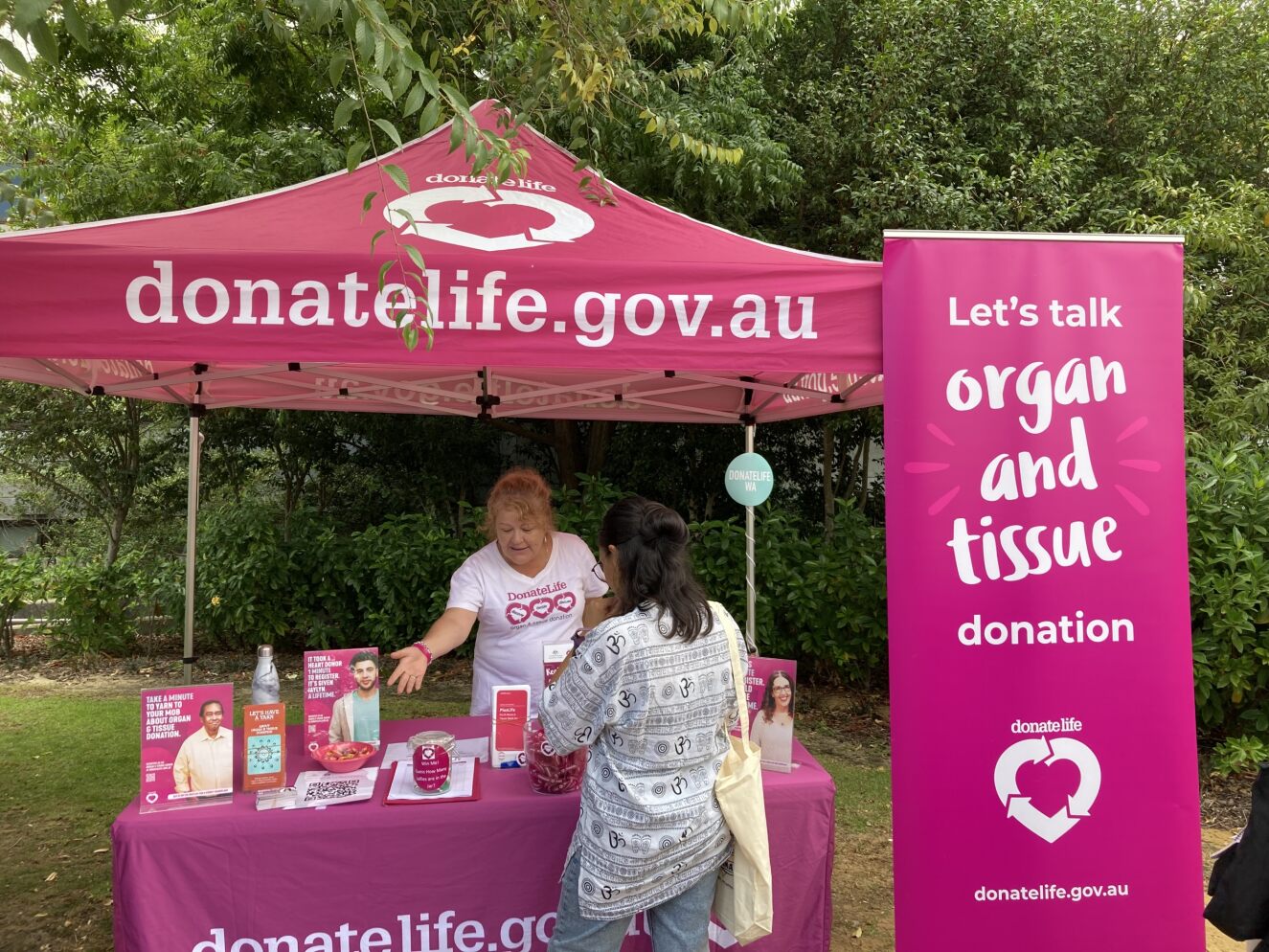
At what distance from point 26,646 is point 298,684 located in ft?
9.15

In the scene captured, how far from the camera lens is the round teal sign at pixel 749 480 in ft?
11.6

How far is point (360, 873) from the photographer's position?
223cm

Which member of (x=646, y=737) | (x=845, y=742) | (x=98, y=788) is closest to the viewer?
(x=646, y=737)

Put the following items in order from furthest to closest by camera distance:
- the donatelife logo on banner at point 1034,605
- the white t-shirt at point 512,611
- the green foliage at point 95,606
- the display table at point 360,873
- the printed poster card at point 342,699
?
the green foliage at point 95,606 < the white t-shirt at point 512,611 < the donatelife logo on banner at point 1034,605 < the printed poster card at point 342,699 < the display table at point 360,873

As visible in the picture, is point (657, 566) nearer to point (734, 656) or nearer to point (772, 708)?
point (734, 656)

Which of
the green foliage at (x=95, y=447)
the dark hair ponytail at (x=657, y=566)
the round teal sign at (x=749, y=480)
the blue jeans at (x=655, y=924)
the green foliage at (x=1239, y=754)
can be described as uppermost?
the green foliage at (x=95, y=447)

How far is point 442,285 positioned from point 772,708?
152 centimetres

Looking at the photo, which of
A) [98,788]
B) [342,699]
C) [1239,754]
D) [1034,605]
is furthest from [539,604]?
[1239,754]

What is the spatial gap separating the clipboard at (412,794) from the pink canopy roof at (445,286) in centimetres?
116

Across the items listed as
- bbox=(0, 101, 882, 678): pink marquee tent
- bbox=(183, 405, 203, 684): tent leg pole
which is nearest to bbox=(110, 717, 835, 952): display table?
bbox=(0, 101, 882, 678): pink marquee tent

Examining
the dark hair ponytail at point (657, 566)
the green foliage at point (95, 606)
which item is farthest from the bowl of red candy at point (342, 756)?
the green foliage at point (95, 606)

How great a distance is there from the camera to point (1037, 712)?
8.55 ft

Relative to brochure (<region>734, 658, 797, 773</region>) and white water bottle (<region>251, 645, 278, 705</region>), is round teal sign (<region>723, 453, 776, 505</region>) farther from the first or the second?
white water bottle (<region>251, 645, 278, 705</region>)

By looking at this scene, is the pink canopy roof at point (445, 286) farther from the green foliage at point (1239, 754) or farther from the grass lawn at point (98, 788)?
the green foliage at point (1239, 754)
